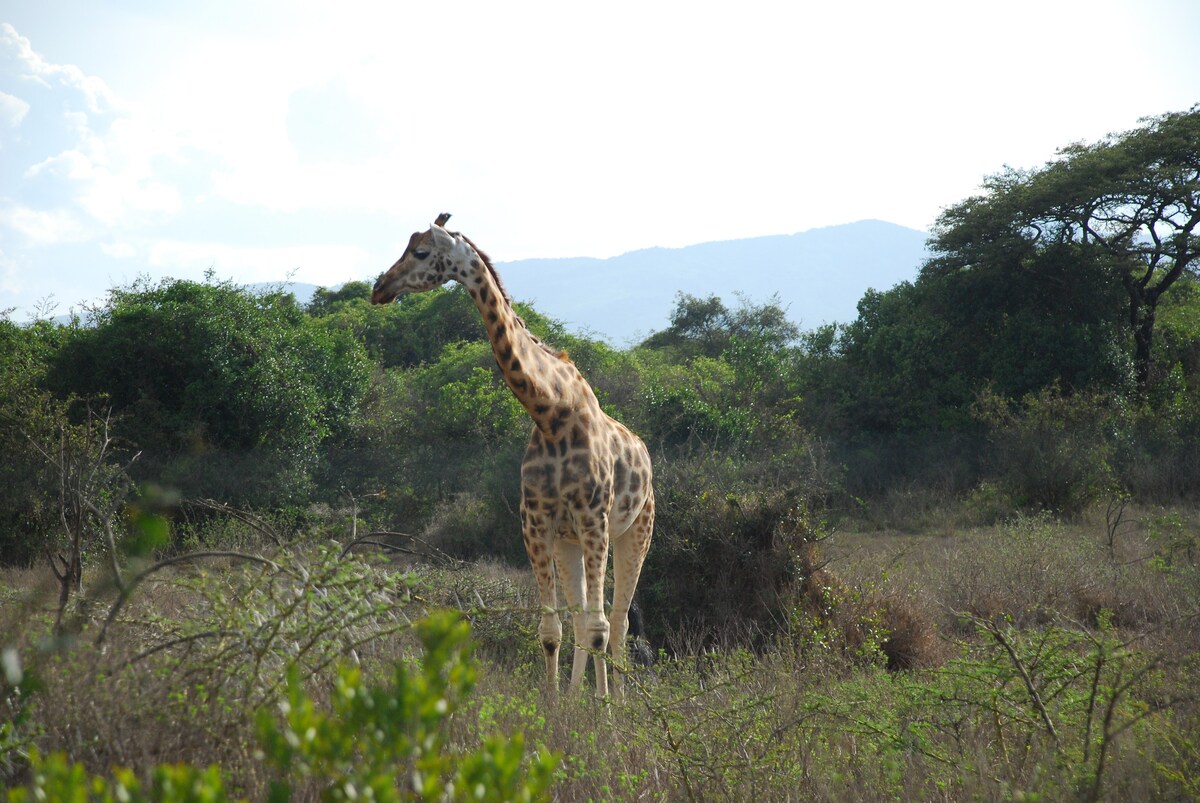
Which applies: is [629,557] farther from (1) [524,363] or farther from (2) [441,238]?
(2) [441,238]

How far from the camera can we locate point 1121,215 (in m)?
21.6

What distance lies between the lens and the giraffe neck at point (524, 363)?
19.7 feet

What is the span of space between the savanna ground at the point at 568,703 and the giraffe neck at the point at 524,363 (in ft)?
4.90

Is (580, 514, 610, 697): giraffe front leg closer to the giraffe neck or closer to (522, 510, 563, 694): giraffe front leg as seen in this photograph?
(522, 510, 563, 694): giraffe front leg

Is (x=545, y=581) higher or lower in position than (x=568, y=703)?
higher

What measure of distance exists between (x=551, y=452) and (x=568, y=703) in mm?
1628

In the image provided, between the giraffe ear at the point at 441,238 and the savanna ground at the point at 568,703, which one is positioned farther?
the giraffe ear at the point at 441,238

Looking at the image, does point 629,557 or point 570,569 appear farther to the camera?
point 629,557

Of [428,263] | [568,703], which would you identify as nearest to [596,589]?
[568,703]

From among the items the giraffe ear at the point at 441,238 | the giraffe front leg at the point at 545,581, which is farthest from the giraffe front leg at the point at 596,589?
the giraffe ear at the point at 441,238

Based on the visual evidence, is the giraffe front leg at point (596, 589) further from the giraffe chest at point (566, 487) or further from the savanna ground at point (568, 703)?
the savanna ground at point (568, 703)

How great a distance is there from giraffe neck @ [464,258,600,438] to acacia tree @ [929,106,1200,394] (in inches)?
693

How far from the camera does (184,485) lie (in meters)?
14.5

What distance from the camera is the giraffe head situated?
5.88 meters
